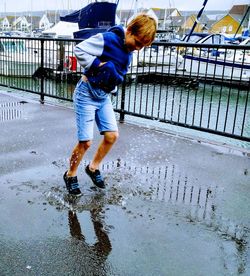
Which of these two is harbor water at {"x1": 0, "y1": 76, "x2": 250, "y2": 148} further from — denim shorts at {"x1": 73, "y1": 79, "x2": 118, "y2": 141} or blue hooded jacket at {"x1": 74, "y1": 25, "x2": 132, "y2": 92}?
blue hooded jacket at {"x1": 74, "y1": 25, "x2": 132, "y2": 92}

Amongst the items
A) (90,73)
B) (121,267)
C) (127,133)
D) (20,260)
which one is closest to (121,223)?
(121,267)

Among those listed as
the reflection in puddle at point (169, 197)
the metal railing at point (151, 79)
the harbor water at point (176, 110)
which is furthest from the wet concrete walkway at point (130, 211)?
the metal railing at point (151, 79)

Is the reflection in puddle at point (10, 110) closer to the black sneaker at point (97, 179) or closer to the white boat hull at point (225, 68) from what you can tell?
the black sneaker at point (97, 179)

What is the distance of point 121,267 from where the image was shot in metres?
2.40

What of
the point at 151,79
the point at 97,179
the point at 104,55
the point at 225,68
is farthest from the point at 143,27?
the point at 225,68

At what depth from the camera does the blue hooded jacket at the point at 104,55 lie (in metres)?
3.09

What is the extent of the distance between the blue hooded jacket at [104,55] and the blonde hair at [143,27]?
132 millimetres

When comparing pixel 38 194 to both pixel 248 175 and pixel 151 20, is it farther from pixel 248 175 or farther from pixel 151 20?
pixel 248 175

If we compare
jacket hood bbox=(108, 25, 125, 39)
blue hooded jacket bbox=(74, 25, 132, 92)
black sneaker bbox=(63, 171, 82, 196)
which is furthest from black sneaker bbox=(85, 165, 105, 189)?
jacket hood bbox=(108, 25, 125, 39)

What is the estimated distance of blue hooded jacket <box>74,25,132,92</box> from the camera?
3.09 meters

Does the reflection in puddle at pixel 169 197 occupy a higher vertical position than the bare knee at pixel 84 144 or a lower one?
lower

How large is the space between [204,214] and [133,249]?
34.9 inches

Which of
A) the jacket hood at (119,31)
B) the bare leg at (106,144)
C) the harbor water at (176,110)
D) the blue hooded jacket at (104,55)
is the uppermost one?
the jacket hood at (119,31)

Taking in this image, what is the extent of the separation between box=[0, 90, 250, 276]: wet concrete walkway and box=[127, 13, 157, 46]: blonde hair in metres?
1.49
